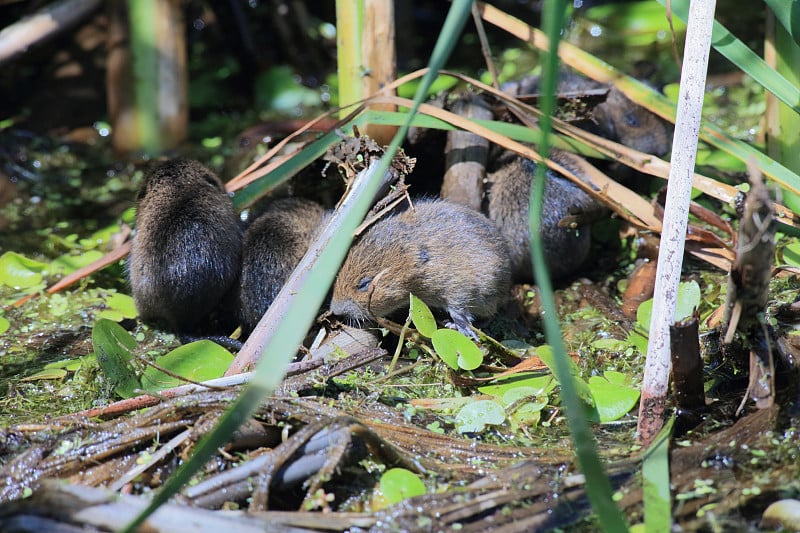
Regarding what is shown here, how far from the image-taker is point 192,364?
3.41 metres

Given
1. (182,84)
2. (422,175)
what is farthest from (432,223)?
(182,84)

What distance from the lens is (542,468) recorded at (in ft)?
8.82

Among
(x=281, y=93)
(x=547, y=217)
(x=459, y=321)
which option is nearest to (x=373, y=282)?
(x=459, y=321)

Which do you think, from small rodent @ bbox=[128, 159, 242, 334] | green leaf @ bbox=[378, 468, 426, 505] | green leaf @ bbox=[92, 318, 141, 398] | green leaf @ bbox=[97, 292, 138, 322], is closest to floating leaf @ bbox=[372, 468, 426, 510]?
green leaf @ bbox=[378, 468, 426, 505]

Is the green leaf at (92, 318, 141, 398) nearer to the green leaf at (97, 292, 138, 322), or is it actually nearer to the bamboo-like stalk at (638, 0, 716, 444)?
the green leaf at (97, 292, 138, 322)

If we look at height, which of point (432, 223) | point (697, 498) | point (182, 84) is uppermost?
point (182, 84)

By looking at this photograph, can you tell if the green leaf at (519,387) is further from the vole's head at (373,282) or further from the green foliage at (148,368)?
the green foliage at (148,368)

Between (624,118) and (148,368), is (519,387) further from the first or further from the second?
(624,118)

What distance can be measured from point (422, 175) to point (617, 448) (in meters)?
2.27

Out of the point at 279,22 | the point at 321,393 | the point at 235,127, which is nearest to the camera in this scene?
the point at 321,393

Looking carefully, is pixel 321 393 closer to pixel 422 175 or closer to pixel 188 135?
pixel 422 175

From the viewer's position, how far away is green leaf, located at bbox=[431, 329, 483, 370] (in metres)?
3.24

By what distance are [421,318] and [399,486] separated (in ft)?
3.28

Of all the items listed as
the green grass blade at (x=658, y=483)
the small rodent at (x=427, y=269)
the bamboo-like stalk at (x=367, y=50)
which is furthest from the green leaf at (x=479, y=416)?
the bamboo-like stalk at (x=367, y=50)
